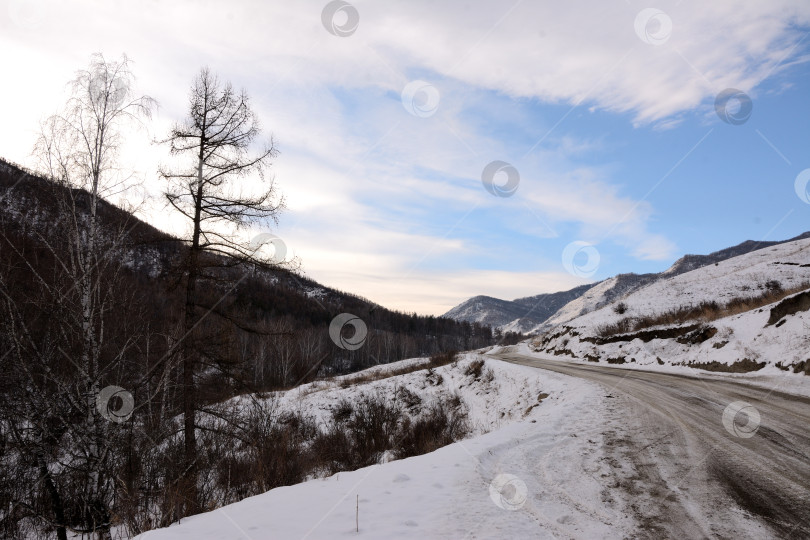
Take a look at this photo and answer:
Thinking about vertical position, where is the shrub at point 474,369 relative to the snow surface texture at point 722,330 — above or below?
below

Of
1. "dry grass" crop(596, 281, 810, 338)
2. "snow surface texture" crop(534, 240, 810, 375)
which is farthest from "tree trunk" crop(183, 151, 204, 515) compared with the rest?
"dry grass" crop(596, 281, 810, 338)

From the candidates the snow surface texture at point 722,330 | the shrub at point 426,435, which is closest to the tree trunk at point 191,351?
the shrub at point 426,435

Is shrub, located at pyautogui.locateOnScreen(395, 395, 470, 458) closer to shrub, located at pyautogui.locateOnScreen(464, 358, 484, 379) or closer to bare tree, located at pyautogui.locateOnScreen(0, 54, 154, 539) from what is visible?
bare tree, located at pyautogui.locateOnScreen(0, 54, 154, 539)

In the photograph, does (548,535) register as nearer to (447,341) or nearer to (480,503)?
(480,503)

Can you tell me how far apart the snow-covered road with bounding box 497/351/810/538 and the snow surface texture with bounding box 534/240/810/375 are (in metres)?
4.37

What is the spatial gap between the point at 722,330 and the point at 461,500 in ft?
55.9

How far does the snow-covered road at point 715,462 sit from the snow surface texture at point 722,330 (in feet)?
14.3

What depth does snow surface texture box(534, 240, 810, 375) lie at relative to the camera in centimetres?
1234

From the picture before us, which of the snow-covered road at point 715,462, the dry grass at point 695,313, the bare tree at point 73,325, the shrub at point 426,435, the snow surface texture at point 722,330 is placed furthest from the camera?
the dry grass at point 695,313

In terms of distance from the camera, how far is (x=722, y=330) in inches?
624

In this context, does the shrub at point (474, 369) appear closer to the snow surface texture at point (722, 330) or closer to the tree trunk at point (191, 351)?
the snow surface texture at point (722, 330)

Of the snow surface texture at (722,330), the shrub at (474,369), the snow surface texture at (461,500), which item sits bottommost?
the shrub at (474,369)

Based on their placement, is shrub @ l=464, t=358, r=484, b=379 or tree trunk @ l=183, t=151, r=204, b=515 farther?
shrub @ l=464, t=358, r=484, b=379

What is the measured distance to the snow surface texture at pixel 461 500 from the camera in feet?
12.4
